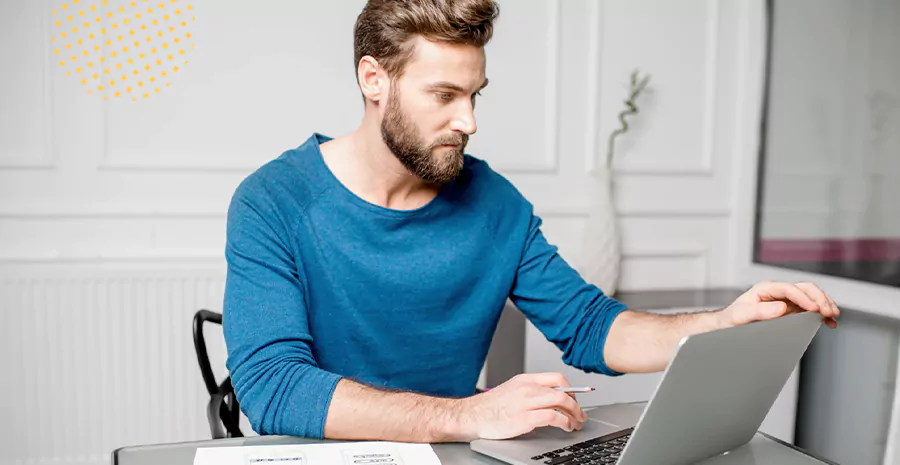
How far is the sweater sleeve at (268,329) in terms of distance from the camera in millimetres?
1157

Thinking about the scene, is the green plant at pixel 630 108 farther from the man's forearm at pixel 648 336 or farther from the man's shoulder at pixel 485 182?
the man's forearm at pixel 648 336

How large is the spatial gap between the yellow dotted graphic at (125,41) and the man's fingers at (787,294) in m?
1.90

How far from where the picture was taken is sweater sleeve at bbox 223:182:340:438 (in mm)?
1157

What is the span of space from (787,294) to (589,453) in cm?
44

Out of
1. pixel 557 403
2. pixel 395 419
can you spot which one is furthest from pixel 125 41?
pixel 557 403

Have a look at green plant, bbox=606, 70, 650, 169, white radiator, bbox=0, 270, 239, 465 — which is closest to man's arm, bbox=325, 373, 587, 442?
white radiator, bbox=0, 270, 239, 465

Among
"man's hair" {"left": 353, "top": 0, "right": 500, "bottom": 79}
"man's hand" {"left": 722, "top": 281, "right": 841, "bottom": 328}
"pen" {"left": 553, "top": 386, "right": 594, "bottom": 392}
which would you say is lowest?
"pen" {"left": 553, "top": 386, "right": 594, "bottom": 392}

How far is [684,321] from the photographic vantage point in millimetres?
1434

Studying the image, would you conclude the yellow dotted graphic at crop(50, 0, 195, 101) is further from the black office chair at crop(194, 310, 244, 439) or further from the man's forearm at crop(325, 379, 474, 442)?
the man's forearm at crop(325, 379, 474, 442)

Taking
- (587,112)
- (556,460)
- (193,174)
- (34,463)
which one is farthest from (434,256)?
(34,463)

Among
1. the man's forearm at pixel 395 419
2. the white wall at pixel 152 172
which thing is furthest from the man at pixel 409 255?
the white wall at pixel 152 172

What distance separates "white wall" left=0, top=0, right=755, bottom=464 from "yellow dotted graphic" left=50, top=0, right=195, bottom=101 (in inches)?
1.1

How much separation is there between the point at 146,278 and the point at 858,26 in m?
2.36

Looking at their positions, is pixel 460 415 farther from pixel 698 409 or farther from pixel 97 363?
pixel 97 363
